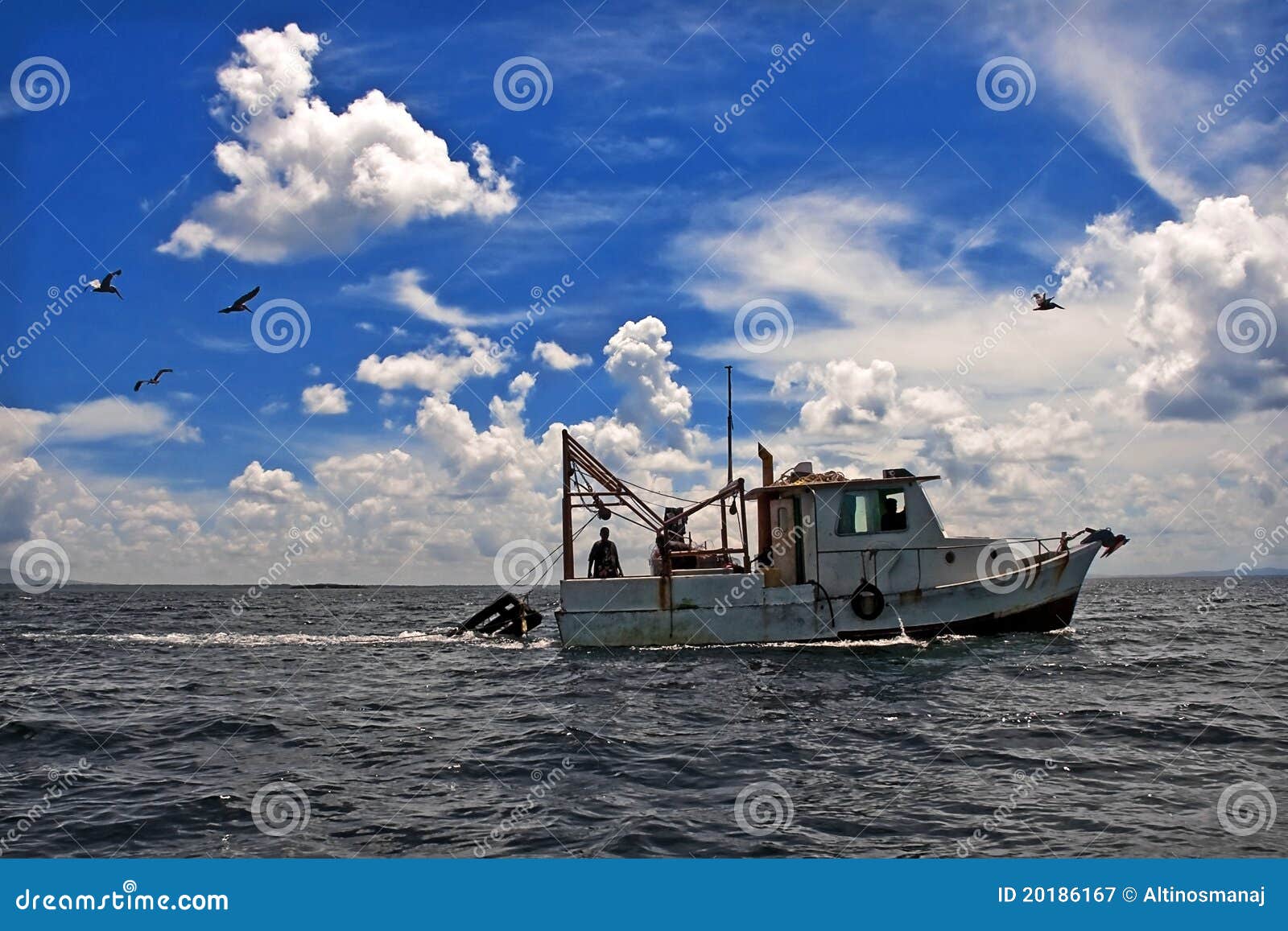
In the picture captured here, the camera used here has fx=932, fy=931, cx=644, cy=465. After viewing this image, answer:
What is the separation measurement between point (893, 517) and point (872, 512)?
509mm

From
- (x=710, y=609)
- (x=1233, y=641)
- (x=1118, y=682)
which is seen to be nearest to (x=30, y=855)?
(x=710, y=609)

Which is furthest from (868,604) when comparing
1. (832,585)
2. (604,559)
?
(604,559)

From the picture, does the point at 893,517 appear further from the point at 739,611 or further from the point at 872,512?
the point at 739,611

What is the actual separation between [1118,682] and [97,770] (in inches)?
638

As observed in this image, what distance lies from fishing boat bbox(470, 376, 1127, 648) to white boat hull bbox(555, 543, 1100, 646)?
0.07 feet

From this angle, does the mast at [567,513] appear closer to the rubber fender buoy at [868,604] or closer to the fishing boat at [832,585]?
the fishing boat at [832,585]

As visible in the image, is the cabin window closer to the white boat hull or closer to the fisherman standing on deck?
the white boat hull

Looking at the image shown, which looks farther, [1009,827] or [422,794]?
[422,794]

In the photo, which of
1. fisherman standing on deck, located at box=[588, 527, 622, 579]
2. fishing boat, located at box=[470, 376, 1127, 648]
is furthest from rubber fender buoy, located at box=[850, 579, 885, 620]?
fisherman standing on deck, located at box=[588, 527, 622, 579]

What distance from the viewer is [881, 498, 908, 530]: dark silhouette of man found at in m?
21.7

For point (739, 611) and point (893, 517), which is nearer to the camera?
point (739, 611)

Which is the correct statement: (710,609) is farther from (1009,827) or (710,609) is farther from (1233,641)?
(1233,641)

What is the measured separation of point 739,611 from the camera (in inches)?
839

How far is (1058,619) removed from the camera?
23.3 meters
